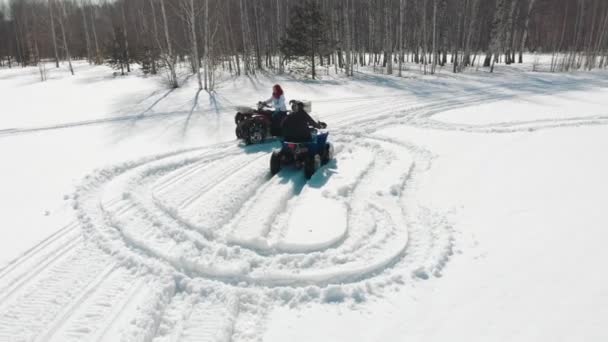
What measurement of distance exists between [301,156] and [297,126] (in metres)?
0.53

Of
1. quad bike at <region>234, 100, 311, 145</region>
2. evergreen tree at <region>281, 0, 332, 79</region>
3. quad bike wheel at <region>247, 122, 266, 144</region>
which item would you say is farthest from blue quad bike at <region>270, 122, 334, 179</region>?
evergreen tree at <region>281, 0, 332, 79</region>

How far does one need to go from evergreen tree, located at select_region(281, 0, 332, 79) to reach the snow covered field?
47.6ft

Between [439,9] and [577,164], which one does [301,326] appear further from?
[439,9]

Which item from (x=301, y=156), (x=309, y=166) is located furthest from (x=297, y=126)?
(x=309, y=166)

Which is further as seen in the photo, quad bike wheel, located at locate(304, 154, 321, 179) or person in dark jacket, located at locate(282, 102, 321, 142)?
person in dark jacket, located at locate(282, 102, 321, 142)

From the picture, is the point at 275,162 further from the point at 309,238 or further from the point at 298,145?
the point at 309,238

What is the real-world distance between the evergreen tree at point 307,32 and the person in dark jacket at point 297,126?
16523mm

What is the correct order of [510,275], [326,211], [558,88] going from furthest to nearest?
[558,88], [326,211], [510,275]

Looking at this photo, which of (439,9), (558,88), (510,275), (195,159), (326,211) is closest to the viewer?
(510,275)

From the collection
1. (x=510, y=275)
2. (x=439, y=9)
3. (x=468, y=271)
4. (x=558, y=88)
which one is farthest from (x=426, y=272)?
(x=439, y=9)

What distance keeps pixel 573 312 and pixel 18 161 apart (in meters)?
9.52

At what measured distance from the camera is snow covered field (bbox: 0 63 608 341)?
326cm

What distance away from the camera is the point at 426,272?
394 cm

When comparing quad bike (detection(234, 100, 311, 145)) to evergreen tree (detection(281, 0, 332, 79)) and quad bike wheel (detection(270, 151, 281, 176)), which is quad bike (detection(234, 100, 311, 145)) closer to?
quad bike wheel (detection(270, 151, 281, 176))
